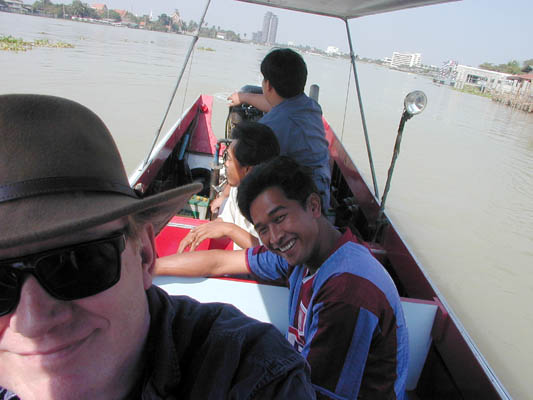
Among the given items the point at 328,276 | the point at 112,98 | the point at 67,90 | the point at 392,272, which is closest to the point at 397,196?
the point at 392,272

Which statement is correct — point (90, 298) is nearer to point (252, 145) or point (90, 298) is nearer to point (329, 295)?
point (329, 295)

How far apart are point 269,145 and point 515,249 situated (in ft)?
21.1

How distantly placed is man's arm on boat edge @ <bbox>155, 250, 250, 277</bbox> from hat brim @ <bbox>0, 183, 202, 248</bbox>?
0.98 m

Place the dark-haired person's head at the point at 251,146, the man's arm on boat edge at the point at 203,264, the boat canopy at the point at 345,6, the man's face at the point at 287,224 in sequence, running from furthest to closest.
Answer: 1. the boat canopy at the point at 345,6
2. the dark-haired person's head at the point at 251,146
3. the man's arm on boat edge at the point at 203,264
4. the man's face at the point at 287,224

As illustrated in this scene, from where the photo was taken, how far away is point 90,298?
667mm

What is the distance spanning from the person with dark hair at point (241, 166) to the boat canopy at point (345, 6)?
51.9 inches

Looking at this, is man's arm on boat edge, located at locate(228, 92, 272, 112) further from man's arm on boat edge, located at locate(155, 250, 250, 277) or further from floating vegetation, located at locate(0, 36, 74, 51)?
floating vegetation, located at locate(0, 36, 74, 51)

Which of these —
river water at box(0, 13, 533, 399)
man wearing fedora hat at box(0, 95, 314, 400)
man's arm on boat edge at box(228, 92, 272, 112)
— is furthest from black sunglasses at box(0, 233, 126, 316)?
man's arm on boat edge at box(228, 92, 272, 112)

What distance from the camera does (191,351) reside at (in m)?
0.83

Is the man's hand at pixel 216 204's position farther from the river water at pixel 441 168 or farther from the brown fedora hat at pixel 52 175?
the brown fedora hat at pixel 52 175

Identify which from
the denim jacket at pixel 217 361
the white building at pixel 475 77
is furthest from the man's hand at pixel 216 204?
the white building at pixel 475 77

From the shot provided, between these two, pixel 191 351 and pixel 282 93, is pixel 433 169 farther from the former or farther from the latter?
pixel 191 351

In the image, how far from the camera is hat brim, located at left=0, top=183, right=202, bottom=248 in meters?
0.57

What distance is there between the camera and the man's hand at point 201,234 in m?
2.01
